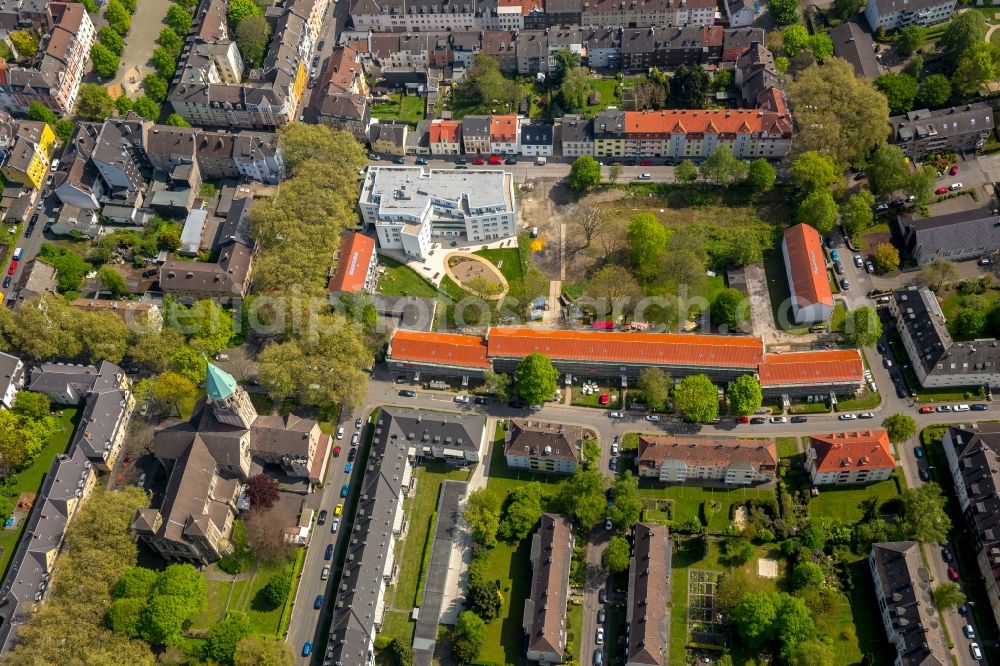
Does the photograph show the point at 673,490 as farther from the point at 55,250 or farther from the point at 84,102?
the point at 84,102

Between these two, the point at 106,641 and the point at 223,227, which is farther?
the point at 223,227

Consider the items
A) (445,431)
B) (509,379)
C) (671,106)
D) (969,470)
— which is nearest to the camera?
(969,470)

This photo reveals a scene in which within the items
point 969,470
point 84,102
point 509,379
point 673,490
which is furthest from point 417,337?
point 84,102

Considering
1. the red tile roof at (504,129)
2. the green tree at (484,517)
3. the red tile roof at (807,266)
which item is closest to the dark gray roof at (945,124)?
the red tile roof at (807,266)

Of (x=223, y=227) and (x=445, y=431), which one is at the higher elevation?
(x=223, y=227)

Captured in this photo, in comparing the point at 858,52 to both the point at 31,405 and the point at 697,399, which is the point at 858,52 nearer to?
the point at 697,399

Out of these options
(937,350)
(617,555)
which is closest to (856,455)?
(937,350)
